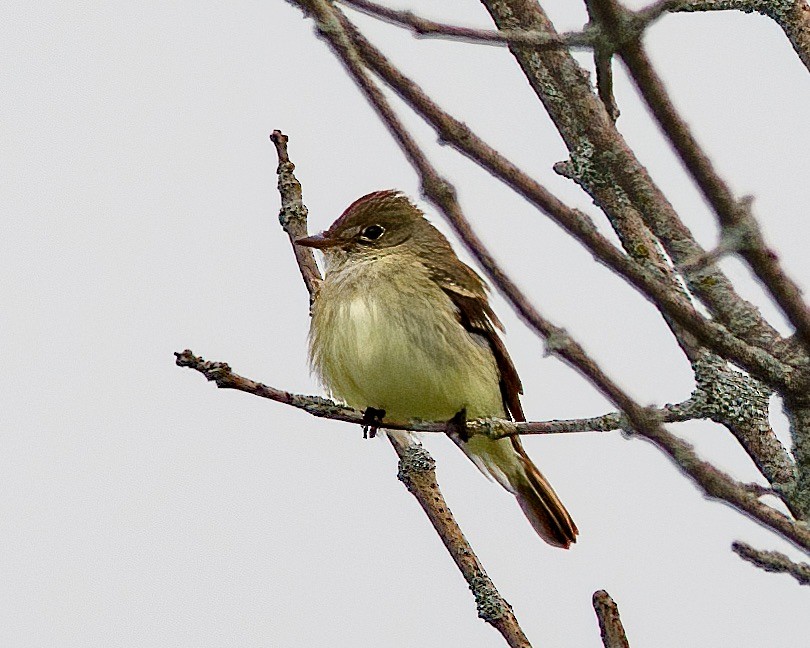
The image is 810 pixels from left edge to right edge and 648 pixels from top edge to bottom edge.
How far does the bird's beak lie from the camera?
593 cm

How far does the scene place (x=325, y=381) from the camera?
5.85 metres

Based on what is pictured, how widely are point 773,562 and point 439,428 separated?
6.04 ft

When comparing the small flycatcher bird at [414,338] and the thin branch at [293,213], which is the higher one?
the thin branch at [293,213]

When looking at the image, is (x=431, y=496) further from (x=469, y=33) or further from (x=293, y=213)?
(x=469, y=33)

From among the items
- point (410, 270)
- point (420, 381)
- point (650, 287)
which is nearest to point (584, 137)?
point (650, 287)

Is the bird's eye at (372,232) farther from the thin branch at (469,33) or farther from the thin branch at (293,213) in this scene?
the thin branch at (469,33)

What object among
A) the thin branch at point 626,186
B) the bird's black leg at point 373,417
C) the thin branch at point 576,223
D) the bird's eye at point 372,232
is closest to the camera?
the thin branch at point 576,223

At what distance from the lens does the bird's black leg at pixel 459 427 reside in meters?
4.41

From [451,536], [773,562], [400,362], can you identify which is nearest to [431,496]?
[451,536]

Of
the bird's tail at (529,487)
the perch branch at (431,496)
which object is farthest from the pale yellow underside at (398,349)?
the bird's tail at (529,487)

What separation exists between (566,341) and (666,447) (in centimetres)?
26

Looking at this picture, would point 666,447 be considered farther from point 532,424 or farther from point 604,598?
point 532,424

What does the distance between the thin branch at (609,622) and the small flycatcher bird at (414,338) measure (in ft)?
9.07

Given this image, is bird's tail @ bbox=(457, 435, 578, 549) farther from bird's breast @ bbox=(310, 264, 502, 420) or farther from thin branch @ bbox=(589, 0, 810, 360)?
thin branch @ bbox=(589, 0, 810, 360)
